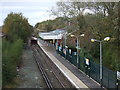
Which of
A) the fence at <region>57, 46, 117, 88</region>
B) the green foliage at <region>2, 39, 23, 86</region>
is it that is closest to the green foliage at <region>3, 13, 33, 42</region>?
the green foliage at <region>2, 39, 23, 86</region>

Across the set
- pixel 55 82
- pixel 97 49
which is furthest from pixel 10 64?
pixel 97 49

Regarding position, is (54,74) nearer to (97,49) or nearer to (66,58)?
Answer: (97,49)

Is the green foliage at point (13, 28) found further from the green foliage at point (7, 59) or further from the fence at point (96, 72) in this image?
the fence at point (96, 72)

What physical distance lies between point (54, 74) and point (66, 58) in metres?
8.23

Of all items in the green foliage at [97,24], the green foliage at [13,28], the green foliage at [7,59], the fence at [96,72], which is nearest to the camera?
the green foliage at [7,59]

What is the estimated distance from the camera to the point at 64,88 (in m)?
15.9

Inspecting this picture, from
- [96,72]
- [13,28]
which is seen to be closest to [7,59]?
[13,28]

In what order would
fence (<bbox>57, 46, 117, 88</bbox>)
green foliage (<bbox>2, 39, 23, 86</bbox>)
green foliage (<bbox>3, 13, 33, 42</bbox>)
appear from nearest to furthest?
green foliage (<bbox>2, 39, 23, 86</bbox>), green foliage (<bbox>3, 13, 33, 42</bbox>), fence (<bbox>57, 46, 117, 88</bbox>)

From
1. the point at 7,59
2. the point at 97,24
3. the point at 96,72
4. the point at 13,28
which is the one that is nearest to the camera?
the point at 7,59

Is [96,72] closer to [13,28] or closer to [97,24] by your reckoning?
[13,28]

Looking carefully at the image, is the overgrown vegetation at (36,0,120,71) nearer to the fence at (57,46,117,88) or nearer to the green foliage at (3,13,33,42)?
the fence at (57,46,117,88)

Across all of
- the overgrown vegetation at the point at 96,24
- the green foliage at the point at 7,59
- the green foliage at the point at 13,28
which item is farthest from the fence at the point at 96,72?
the green foliage at the point at 7,59

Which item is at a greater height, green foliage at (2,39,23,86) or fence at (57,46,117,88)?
green foliage at (2,39,23,86)

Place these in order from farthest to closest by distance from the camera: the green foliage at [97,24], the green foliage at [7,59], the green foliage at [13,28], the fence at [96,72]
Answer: the green foliage at [97,24]
the fence at [96,72]
the green foliage at [13,28]
the green foliage at [7,59]
